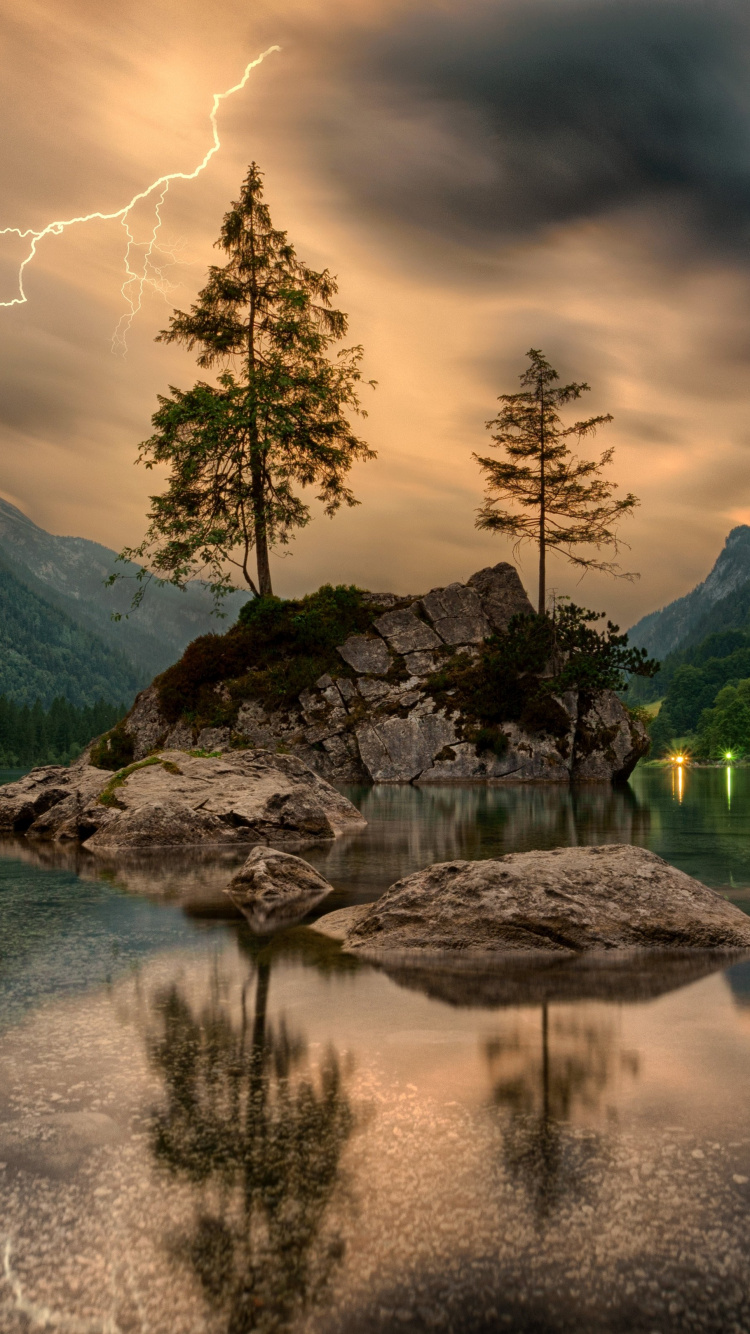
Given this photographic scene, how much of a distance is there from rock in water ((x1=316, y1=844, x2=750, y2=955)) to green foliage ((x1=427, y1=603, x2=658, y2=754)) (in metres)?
28.4

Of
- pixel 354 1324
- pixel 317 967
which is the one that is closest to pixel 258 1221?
pixel 354 1324

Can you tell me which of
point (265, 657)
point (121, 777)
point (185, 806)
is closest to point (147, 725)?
point (265, 657)

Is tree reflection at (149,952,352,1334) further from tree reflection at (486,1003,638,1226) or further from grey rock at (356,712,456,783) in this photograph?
grey rock at (356,712,456,783)

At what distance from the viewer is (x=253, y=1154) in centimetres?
343

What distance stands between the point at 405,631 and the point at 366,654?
7.54 ft

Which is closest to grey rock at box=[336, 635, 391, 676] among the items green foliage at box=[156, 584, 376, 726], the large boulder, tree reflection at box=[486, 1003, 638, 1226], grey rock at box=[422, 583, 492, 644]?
green foliage at box=[156, 584, 376, 726]

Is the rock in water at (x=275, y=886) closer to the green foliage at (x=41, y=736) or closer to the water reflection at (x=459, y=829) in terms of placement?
the water reflection at (x=459, y=829)

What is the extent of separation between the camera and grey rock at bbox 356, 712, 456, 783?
3638cm

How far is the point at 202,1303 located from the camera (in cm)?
257

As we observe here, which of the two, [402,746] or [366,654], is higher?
[366,654]

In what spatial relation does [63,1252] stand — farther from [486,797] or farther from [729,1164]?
[486,797]

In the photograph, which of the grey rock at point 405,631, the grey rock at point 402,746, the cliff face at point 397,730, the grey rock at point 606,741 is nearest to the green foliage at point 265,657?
the cliff face at point 397,730

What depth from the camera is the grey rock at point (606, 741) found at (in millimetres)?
36156

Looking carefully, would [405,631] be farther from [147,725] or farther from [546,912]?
[546,912]
